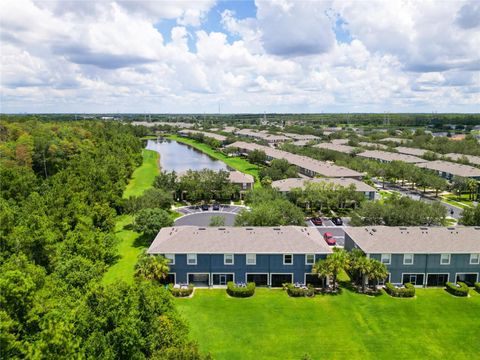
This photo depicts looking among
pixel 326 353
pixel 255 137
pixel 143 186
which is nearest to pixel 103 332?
pixel 326 353

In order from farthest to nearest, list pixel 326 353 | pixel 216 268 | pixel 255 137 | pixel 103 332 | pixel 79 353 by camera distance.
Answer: pixel 255 137, pixel 216 268, pixel 326 353, pixel 103 332, pixel 79 353

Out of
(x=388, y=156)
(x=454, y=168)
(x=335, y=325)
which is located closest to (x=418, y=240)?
(x=335, y=325)

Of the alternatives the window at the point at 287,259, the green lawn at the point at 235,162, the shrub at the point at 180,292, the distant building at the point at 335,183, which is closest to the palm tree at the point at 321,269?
the window at the point at 287,259

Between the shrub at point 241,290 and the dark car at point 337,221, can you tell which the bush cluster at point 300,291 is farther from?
the dark car at point 337,221

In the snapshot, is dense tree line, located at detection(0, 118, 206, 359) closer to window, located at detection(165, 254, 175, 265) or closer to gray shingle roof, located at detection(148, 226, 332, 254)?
window, located at detection(165, 254, 175, 265)

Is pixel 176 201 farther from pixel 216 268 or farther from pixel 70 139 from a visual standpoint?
pixel 70 139

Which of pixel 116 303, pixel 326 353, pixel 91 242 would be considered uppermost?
pixel 116 303

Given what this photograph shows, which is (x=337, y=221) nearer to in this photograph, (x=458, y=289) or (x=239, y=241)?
(x=458, y=289)
